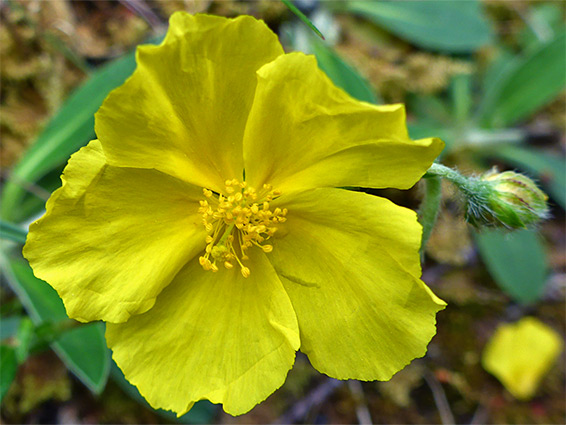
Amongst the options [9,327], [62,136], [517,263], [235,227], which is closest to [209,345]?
[235,227]

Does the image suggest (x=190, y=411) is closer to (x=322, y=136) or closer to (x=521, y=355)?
(x=322, y=136)

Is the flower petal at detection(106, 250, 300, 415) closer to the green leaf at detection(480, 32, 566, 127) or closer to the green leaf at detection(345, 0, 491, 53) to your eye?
the green leaf at detection(345, 0, 491, 53)

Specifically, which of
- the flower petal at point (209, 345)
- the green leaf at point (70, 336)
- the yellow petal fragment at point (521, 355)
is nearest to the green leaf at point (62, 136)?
the green leaf at point (70, 336)

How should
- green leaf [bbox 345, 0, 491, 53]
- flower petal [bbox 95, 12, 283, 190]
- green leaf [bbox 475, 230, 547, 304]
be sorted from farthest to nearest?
1. green leaf [bbox 345, 0, 491, 53]
2. green leaf [bbox 475, 230, 547, 304]
3. flower petal [bbox 95, 12, 283, 190]

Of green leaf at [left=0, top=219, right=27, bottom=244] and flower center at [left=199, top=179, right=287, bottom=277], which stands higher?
flower center at [left=199, top=179, right=287, bottom=277]

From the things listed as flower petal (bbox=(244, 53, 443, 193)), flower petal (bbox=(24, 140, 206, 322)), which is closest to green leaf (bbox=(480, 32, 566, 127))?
flower petal (bbox=(244, 53, 443, 193))

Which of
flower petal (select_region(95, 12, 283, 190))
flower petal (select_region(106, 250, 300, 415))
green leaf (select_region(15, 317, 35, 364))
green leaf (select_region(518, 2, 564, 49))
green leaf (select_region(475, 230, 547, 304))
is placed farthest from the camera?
green leaf (select_region(518, 2, 564, 49))

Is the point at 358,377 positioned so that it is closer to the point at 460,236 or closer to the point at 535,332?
the point at 460,236
